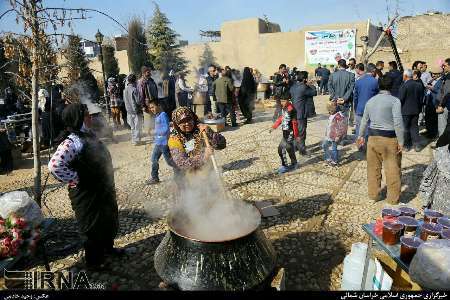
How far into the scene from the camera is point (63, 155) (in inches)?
139

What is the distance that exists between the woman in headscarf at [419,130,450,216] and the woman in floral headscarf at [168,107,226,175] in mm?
2897

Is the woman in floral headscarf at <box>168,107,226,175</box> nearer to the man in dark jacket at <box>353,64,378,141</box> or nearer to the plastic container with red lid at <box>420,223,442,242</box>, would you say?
the plastic container with red lid at <box>420,223,442,242</box>

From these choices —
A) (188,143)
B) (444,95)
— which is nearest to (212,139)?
(188,143)

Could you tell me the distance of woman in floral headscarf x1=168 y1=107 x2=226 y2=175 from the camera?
13.8 feet

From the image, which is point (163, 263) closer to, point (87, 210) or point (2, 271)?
point (87, 210)

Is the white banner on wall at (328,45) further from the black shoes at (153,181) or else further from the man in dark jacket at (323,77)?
the black shoes at (153,181)

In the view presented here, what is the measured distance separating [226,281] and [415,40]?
23.3m

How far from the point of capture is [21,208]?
14.1 feet

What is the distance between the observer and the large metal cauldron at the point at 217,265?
109 inches

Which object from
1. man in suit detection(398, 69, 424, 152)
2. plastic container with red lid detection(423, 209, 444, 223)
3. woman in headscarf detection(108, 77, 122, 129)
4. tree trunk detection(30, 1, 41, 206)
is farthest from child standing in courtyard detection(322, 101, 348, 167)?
woman in headscarf detection(108, 77, 122, 129)

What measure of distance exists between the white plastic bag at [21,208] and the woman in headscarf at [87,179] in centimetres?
81

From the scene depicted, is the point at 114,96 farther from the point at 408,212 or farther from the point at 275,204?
the point at 408,212

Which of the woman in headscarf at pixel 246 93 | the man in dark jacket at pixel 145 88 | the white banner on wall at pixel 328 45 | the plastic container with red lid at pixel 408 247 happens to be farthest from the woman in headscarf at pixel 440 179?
the white banner on wall at pixel 328 45

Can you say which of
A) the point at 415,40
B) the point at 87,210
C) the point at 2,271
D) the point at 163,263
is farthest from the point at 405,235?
the point at 415,40
